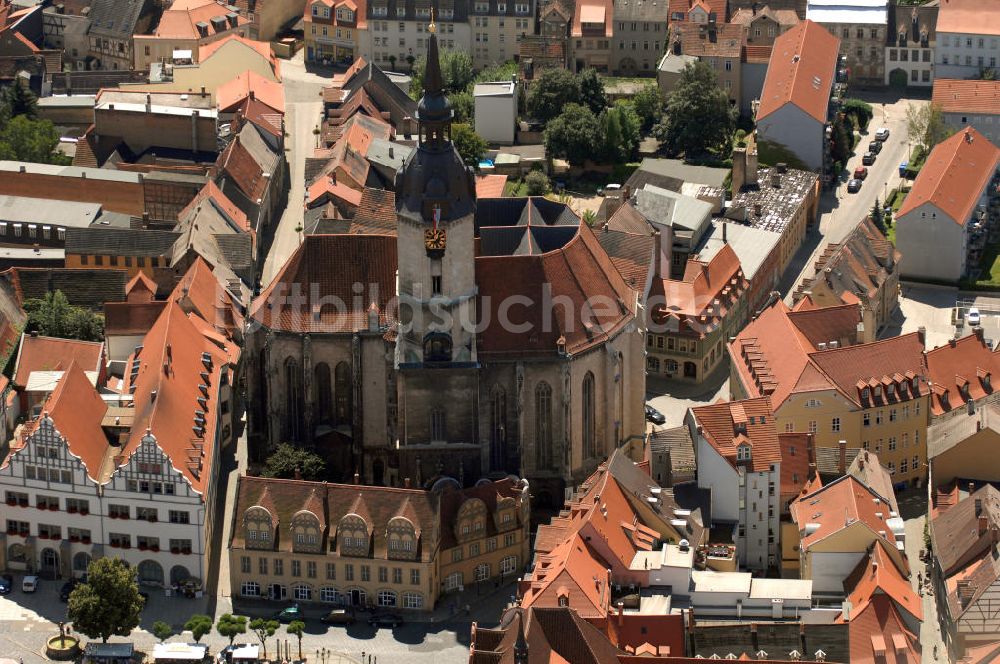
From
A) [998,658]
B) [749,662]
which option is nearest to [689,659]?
[749,662]

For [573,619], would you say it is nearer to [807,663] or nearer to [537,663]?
[537,663]

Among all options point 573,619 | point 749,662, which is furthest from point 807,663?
point 573,619

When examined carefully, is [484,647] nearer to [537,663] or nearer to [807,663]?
[537,663]

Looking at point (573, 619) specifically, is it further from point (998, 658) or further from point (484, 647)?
point (998, 658)

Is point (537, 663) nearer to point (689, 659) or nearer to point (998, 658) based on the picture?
point (689, 659)

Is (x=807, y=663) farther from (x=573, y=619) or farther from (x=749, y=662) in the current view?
(x=573, y=619)

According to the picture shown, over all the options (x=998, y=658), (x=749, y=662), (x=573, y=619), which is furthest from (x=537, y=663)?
(x=998, y=658)
